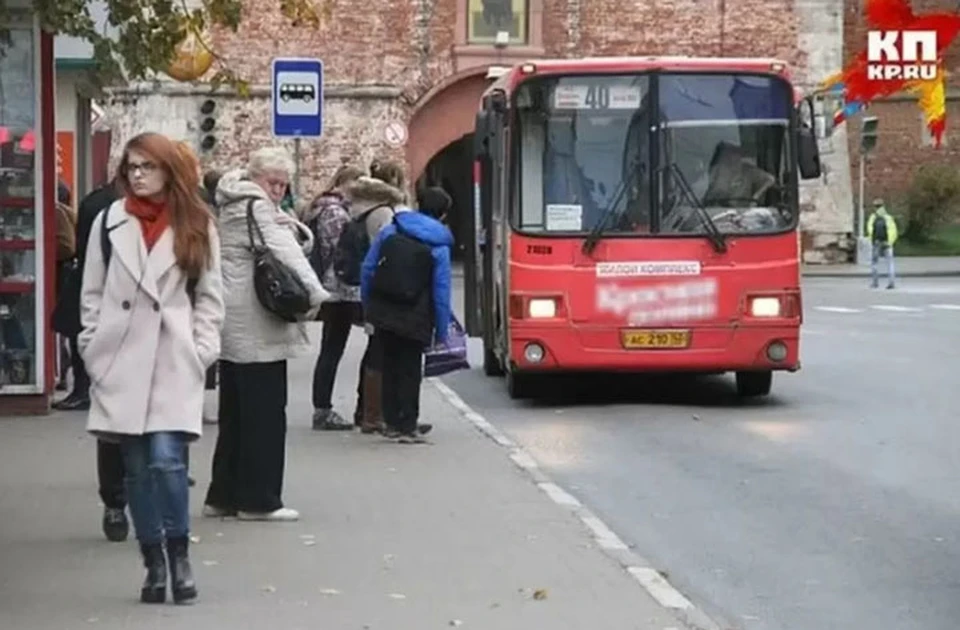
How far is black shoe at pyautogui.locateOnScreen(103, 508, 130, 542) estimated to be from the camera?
1102 cm

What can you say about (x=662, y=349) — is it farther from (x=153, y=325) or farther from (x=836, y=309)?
(x=836, y=309)

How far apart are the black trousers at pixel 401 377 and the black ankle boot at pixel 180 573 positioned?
6354mm

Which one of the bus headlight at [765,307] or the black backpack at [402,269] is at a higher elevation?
the black backpack at [402,269]

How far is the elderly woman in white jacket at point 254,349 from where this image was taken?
1155 centimetres

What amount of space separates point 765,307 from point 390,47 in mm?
31662

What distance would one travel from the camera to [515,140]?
1930cm

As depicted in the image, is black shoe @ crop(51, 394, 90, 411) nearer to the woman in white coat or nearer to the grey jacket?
the grey jacket

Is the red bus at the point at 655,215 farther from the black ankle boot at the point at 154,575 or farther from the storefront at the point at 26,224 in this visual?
the black ankle boot at the point at 154,575

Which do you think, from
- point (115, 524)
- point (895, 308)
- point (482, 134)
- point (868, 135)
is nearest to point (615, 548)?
point (115, 524)

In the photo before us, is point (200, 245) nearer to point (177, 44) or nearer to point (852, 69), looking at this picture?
point (177, 44)

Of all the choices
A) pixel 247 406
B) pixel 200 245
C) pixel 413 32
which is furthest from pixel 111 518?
pixel 413 32

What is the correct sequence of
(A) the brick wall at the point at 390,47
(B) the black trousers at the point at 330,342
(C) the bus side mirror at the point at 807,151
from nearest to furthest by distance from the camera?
(B) the black trousers at the point at 330,342, (C) the bus side mirror at the point at 807,151, (A) the brick wall at the point at 390,47

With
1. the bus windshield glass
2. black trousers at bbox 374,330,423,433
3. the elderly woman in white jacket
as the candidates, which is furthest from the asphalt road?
the elderly woman in white jacket

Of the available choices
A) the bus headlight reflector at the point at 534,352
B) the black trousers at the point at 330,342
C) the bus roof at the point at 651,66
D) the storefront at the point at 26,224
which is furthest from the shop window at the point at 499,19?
the black trousers at the point at 330,342
